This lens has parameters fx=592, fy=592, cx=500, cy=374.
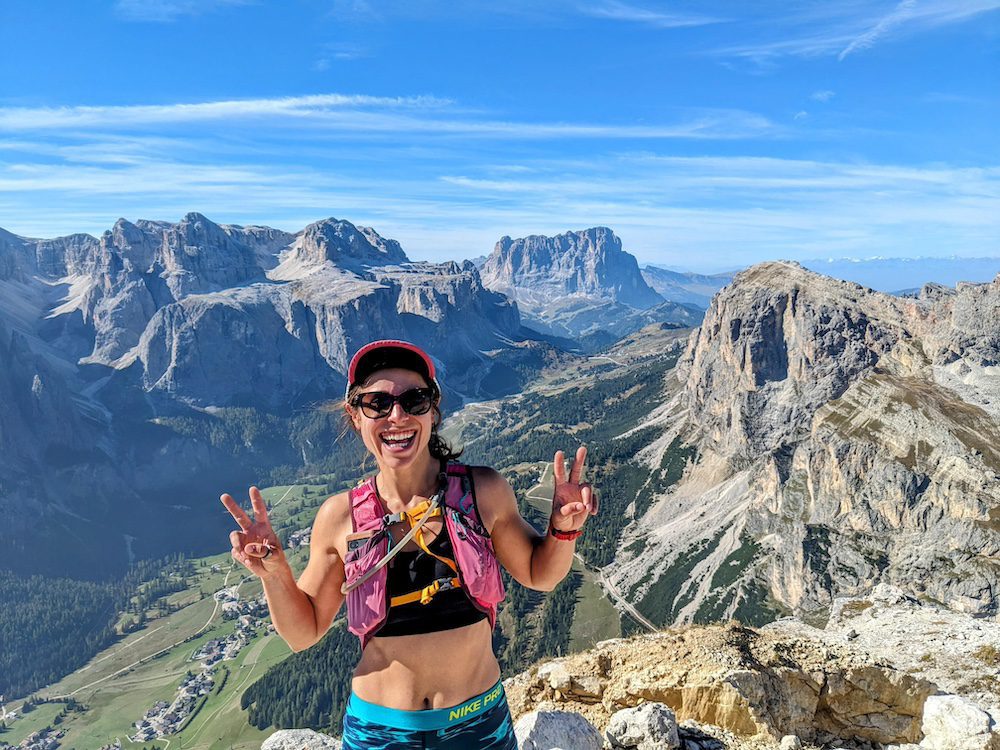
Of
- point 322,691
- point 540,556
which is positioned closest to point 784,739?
point 540,556

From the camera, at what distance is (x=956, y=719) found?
13055 millimetres

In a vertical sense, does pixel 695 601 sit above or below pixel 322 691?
above

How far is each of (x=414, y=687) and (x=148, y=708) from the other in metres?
176

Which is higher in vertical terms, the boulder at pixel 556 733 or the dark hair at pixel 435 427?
the dark hair at pixel 435 427

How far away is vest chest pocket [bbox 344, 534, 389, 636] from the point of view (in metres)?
6.57

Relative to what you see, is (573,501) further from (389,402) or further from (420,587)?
(389,402)

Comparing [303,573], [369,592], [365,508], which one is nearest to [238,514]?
[303,573]

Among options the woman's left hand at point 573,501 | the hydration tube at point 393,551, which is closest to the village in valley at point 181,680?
the hydration tube at point 393,551

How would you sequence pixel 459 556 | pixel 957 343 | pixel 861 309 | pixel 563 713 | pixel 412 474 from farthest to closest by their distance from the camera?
pixel 861 309, pixel 957 343, pixel 563 713, pixel 412 474, pixel 459 556

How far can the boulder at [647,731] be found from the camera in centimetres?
1188

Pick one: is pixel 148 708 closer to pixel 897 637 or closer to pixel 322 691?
pixel 322 691

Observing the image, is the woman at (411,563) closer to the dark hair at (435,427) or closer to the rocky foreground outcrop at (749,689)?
the dark hair at (435,427)

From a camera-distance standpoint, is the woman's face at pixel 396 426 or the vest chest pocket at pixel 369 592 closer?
the vest chest pocket at pixel 369 592

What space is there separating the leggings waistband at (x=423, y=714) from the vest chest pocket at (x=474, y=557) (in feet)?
3.83
